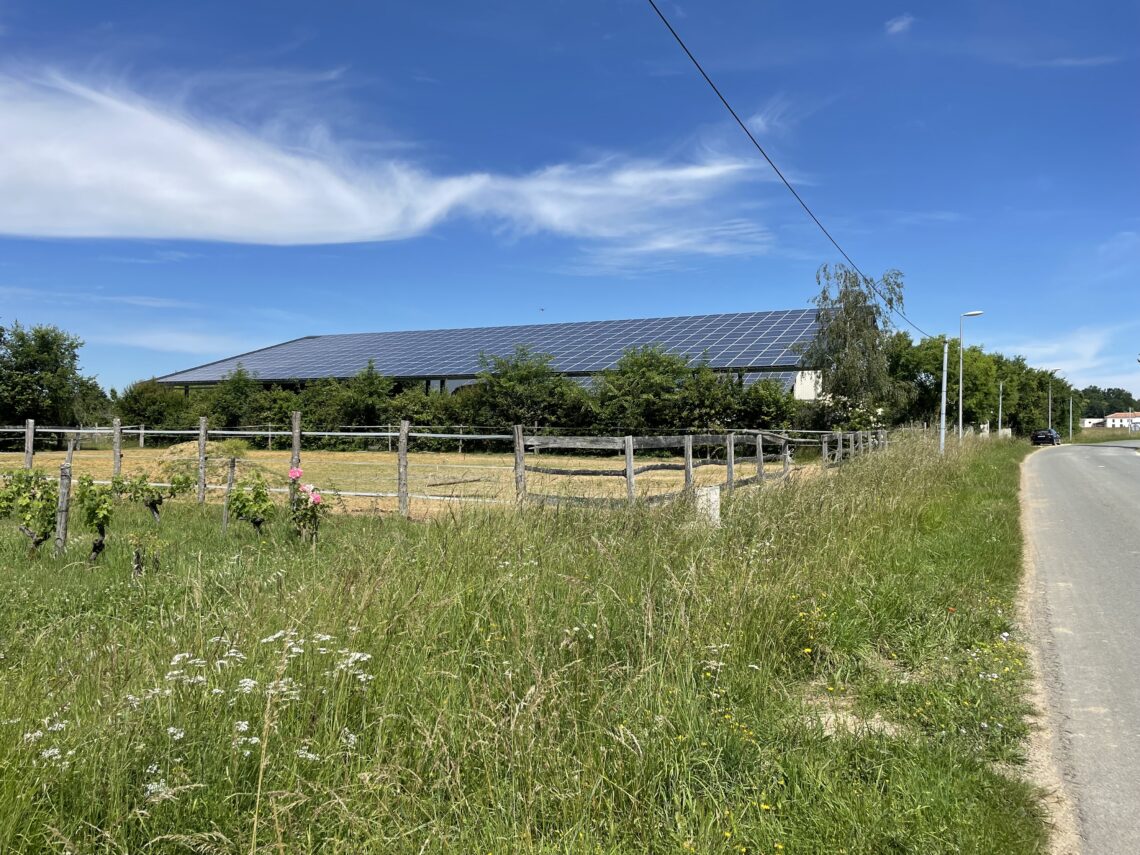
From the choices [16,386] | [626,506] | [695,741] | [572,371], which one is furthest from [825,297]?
[16,386]

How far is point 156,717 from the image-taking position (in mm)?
2850

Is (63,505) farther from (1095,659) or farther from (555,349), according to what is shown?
(555,349)

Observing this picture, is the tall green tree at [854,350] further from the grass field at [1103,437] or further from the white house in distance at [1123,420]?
the white house in distance at [1123,420]

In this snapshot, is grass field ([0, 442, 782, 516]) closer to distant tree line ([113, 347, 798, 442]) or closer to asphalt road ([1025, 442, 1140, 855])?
distant tree line ([113, 347, 798, 442])

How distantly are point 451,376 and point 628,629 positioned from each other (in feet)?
129

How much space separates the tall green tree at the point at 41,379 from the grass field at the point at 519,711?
4160 centimetres

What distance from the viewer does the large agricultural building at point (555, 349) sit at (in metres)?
36.4

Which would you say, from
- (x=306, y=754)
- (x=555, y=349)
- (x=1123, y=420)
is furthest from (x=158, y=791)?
(x=1123, y=420)

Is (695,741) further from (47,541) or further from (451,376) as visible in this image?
(451,376)

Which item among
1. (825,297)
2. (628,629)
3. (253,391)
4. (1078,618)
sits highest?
(825,297)

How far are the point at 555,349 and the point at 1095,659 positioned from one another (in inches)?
1645

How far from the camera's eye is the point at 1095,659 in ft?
17.3

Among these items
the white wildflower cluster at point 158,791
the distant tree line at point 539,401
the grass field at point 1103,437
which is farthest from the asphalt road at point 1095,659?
the grass field at point 1103,437

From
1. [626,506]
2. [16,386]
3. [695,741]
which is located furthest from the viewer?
[16,386]
